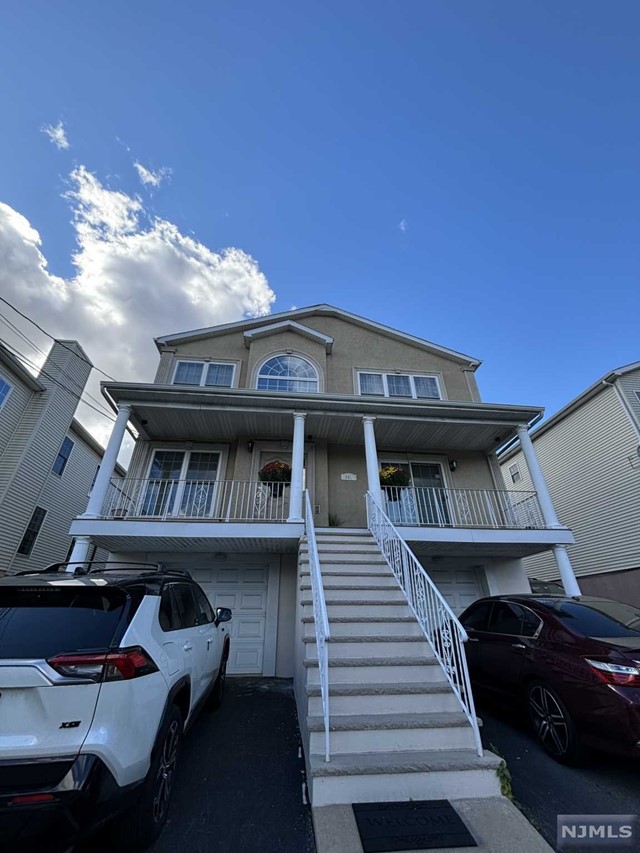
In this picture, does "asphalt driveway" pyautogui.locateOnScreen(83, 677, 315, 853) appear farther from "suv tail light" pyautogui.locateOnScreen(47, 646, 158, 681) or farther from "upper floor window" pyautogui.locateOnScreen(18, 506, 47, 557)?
"upper floor window" pyautogui.locateOnScreen(18, 506, 47, 557)

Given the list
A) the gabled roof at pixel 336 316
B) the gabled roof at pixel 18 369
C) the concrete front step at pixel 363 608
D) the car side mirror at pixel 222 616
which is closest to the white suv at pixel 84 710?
the car side mirror at pixel 222 616

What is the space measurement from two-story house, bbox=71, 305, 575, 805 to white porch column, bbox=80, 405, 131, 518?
42 millimetres

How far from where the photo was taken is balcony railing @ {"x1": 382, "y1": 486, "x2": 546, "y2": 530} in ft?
26.5

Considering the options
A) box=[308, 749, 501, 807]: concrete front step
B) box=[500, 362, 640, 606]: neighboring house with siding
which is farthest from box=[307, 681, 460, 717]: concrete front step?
box=[500, 362, 640, 606]: neighboring house with siding

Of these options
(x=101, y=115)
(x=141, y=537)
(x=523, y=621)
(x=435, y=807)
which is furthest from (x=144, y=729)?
(x=101, y=115)

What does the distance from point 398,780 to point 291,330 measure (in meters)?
9.91

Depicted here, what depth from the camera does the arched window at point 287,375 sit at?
9.74m

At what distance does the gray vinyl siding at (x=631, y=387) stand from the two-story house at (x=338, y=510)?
4915mm

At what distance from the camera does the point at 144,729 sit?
2.02 meters

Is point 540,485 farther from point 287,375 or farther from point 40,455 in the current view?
point 40,455

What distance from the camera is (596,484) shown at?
37.4ft

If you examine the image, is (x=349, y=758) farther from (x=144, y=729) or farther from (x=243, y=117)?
(x=243, y=117)

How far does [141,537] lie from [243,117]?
11.1 meters

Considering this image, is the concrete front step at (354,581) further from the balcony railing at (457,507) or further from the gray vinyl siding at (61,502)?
the gray vinyl siding at (61,502)
